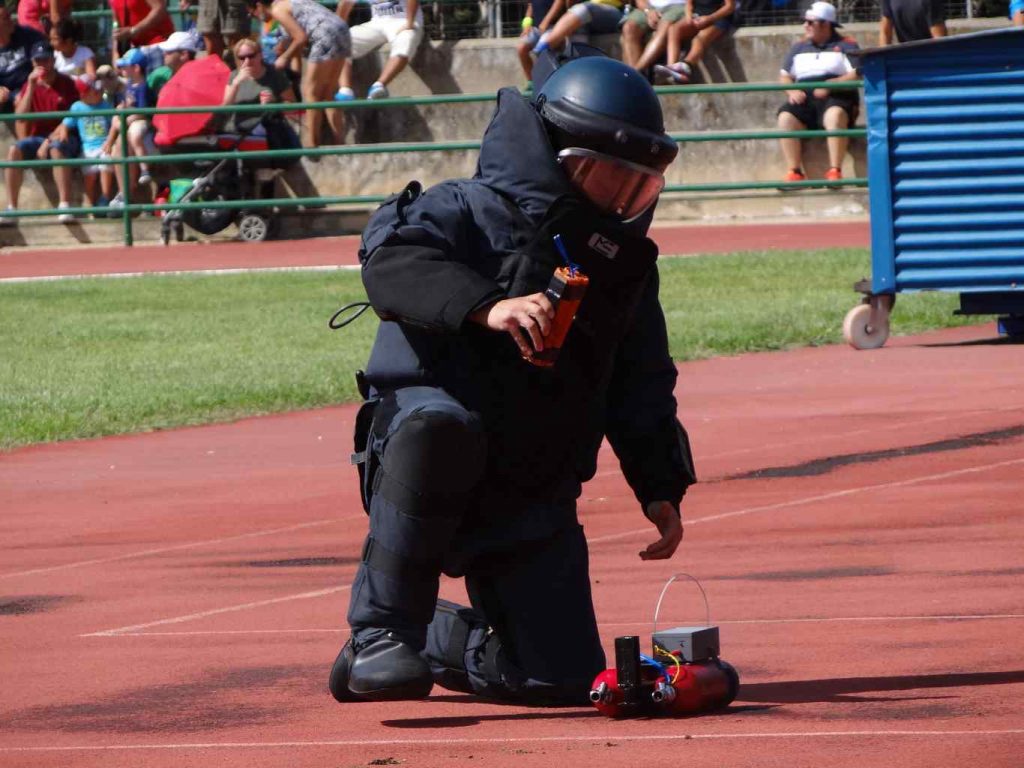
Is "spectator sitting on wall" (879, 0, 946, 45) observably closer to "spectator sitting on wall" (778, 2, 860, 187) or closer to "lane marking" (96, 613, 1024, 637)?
"spectator sitting on wall" (778, 2, 860, 187)

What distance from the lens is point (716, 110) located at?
71.7 ft

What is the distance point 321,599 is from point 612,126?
215 cm

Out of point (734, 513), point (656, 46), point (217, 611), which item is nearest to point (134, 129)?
point (656, 46)

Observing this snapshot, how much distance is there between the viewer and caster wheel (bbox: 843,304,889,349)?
1284 centimetres

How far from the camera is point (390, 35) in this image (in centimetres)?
2320

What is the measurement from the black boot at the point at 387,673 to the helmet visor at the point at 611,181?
1063mm

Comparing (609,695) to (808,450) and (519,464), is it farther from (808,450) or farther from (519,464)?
(808,450)

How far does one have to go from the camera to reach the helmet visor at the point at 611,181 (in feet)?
15.1

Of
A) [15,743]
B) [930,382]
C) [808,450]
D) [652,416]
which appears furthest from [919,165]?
[15,743]

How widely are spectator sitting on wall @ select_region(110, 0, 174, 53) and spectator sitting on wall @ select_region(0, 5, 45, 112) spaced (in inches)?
42.5

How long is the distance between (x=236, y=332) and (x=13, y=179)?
770 centimetres

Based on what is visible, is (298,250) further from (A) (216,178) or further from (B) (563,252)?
(B) (563,252)

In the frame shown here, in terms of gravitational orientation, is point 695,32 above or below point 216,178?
above

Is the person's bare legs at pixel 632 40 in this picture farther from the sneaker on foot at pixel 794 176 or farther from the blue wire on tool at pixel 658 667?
the blue wire on tool at pixel 658 667
